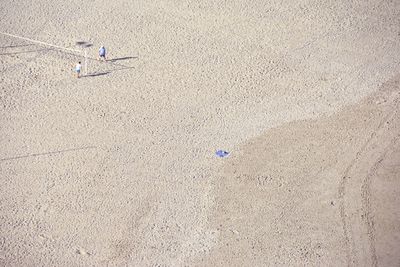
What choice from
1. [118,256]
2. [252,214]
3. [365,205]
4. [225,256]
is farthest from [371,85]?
[118,256]

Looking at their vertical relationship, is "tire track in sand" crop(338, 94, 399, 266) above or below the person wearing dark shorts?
below

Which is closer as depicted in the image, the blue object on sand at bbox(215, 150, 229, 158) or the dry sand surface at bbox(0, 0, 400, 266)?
the dry sand surface at bbox(0, 0, 400, 266)

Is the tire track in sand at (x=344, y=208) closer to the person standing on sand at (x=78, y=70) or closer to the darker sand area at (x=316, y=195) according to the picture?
the darker sand area at (x=316, y=195)

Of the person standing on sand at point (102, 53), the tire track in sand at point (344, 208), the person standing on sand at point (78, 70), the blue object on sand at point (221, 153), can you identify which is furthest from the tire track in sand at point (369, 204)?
the person standing on sand at point (78, 70)

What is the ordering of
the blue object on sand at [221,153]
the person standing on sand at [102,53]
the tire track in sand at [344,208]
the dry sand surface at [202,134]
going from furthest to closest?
the person standing on sand at [102,53] → the blue object on sand at [221,153] → the dry sand surface at [202,134] → the tire track in sand at [344,208]

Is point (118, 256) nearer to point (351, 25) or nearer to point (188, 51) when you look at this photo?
point (188, 51)

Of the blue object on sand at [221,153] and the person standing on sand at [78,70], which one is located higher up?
the person standing on sand at [78,70]

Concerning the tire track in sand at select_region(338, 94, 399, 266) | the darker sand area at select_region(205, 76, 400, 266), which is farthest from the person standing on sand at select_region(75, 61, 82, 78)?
the tire track in sand at select_region(338, 94, 399, 266)

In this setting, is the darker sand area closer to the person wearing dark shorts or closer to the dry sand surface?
the dry sand surface
